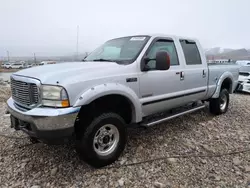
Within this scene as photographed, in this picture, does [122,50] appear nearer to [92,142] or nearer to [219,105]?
[92,142]

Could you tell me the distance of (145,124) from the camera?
10.8ft

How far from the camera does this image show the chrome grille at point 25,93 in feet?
8.23

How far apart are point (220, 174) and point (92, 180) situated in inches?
68.5

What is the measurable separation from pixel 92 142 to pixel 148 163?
0.94 m

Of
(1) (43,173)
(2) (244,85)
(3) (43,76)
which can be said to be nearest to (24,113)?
(3) (43,76)

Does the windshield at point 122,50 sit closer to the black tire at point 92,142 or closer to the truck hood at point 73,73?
the truck hood at point 73,73

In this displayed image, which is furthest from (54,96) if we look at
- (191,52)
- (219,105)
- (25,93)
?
(219,105)

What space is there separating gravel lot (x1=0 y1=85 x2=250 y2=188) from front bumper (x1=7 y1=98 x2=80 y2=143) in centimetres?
66

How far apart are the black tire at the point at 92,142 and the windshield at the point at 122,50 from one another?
0.97m

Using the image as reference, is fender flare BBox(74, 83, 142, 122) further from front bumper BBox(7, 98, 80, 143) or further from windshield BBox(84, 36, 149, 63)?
windshield BBox(84, 36, 149, 63)

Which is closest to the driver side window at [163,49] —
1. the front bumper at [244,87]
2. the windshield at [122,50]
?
the windshield at [122,50]

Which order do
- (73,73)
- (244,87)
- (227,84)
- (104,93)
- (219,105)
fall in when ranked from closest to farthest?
(73,73) → (104,93) → (219,105) → (227,84) → (244,87)

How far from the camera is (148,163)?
2992mm

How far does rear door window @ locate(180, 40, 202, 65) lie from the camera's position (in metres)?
4.16
